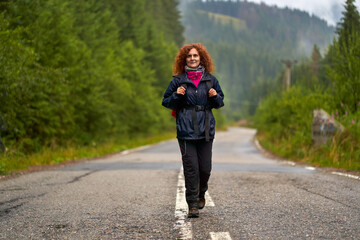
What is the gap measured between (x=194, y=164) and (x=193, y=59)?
131cm

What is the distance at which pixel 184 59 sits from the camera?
16.3ft

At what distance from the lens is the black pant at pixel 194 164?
458cm

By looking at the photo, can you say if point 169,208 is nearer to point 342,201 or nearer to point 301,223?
point 301,223

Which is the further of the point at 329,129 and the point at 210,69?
the point at 329,129

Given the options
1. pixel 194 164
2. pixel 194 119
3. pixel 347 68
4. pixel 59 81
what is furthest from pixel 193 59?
pixel 59 81

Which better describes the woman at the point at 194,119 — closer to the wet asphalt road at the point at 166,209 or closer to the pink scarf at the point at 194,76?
the pink scarf at the point at 194,76

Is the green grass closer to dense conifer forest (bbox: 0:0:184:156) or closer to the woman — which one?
dense conifer forest (bbox: 0:0:184:156)

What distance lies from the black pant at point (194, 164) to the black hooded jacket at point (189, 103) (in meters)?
0.13

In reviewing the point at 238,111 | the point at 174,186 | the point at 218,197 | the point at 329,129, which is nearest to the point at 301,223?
the point at 218,197

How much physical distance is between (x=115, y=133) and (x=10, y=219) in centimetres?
2062

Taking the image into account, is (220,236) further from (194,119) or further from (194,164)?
(194,119)

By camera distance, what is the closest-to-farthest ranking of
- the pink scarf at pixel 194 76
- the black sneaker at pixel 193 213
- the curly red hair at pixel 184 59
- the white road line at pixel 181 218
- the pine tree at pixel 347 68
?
1. the white road line at pixel 181 218
2. the black sneaker at pixel 193 213
3. the pink scarf at pixel 194 76
4. the curly red hair at pixel 184 59
5. the pine tree at pixel 347 68

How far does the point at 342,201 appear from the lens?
17.3 feet

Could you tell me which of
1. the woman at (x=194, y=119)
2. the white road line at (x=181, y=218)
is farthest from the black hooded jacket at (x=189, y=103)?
the white road line at (x=181, y=218)
